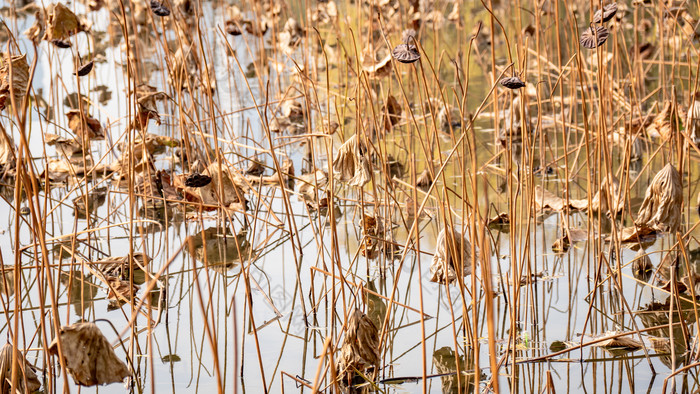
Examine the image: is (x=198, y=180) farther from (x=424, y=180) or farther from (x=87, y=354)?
(x=424, y=180)

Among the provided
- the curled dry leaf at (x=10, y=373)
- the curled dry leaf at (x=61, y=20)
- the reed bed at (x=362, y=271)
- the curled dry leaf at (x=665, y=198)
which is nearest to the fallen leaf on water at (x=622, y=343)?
the reed bed at (x=362, y=271)

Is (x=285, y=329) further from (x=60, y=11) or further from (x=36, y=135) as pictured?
(x=36, y=135)

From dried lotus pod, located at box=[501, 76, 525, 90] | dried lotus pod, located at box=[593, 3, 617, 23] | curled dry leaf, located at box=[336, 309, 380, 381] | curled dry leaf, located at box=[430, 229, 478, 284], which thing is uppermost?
dried lotus pod, located at box=[593, 3, 617, 23]

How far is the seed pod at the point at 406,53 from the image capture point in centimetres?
99

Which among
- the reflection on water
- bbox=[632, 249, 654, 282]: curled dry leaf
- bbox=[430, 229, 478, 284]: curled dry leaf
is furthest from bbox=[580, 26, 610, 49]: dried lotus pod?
the reflection on water

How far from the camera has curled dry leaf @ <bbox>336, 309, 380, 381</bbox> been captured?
3.23 feet

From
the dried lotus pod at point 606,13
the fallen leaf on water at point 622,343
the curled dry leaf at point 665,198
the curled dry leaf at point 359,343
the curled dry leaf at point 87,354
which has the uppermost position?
the dried lotus pod at point 606,13

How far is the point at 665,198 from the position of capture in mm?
1182

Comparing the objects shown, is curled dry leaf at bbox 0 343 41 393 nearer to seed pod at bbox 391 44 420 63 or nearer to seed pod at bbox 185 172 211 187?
seed pod at bbox 185 172 211 187

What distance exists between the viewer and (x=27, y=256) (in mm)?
1684

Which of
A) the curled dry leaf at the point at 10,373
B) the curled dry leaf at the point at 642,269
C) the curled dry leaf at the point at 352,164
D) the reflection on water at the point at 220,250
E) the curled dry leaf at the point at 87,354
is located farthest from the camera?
the reflection on water at the point at 220,250

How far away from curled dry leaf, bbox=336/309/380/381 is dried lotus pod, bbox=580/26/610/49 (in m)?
0.47

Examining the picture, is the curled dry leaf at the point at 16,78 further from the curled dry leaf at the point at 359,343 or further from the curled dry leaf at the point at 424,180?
the curled dry leaf at the point at 424,180

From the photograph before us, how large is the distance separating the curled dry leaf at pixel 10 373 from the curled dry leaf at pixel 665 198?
87 cm
